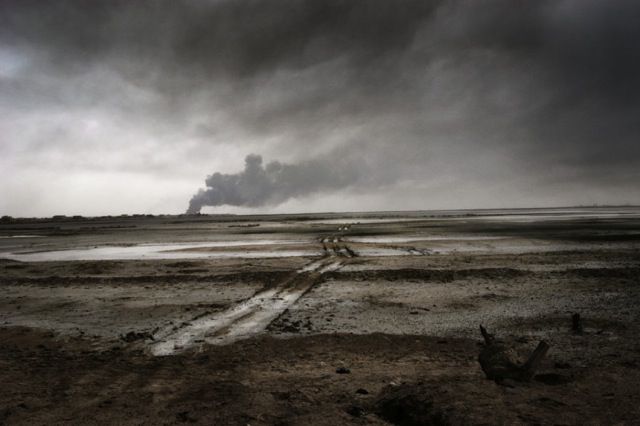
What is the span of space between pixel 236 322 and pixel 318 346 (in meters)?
2.72

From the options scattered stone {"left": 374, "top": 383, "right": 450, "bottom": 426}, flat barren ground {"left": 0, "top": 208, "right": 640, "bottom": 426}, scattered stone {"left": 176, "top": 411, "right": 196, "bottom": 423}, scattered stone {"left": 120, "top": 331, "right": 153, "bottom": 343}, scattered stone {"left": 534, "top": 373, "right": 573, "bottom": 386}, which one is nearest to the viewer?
scattered stone {"left": 374, "top": 383, "right": 450, "bottom": 426}

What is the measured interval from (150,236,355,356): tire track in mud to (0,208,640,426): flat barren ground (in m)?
0.05

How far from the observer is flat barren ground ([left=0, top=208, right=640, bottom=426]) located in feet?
15.6

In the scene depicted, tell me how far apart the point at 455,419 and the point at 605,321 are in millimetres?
6503

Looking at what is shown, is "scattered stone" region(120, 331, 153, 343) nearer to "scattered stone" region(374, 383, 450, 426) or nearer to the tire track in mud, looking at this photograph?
the tire track in mud

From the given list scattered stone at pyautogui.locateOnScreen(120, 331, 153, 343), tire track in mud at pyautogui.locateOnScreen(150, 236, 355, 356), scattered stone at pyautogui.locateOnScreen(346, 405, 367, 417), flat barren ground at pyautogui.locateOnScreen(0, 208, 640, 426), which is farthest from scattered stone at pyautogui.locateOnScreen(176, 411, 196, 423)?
scattered stone at pyautogui.locateOnScreen(120, 331, 153, 343)

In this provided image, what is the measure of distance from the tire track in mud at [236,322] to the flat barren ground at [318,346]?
0.05 m

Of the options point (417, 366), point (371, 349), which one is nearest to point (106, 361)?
point (371, 349)

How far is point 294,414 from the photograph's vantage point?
15.5 feet

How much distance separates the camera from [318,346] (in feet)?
24.9

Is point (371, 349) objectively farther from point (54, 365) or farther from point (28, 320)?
point (28, 320)

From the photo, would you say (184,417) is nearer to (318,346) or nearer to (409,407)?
(409,407)

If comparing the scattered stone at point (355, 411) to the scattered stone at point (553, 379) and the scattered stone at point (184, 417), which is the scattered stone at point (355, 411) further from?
the scattered stone at point (553, 379)

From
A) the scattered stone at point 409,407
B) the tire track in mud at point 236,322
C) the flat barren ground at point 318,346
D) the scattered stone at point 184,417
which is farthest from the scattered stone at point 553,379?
the tire track in mud at point 236,322
